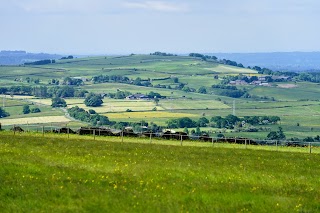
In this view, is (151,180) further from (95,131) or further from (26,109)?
(26,109)

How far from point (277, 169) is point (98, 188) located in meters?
11.5

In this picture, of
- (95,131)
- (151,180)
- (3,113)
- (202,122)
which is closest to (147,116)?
(202,122)

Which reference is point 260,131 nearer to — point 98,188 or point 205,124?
point 205,124

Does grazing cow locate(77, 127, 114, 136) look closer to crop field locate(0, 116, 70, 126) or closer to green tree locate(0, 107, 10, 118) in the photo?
crop field locate(0, 116, 70, 126)

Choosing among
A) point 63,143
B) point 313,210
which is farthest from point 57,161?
point 313,210

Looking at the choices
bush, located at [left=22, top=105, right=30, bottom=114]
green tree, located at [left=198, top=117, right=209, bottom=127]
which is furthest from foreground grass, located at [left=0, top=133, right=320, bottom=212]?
bush, located at [left=22, top=105, right=30, bottom=114]

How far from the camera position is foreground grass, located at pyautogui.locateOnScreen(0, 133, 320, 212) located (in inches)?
1209

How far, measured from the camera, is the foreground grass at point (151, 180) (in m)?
30.7

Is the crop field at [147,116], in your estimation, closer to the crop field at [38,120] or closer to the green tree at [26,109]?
the crop field at [38,120]

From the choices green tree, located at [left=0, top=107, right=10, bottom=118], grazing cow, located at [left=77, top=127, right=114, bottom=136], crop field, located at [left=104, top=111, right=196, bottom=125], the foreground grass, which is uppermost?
the foreground grass

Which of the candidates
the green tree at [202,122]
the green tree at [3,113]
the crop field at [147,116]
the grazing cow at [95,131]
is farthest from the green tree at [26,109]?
the grazing cow at [95,131]

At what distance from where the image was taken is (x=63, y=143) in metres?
49.7

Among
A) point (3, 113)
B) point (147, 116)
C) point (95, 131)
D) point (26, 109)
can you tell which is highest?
point (95, 131)

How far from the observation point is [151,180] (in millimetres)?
35250
